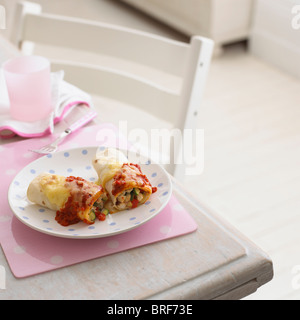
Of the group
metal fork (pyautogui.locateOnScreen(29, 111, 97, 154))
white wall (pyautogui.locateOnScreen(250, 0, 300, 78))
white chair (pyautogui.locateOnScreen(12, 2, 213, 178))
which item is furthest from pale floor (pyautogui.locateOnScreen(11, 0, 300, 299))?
metal fork (pyautogui.locateOnScreen(29, 111, 97, 154))

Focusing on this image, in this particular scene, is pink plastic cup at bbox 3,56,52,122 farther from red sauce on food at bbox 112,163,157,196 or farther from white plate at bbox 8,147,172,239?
red sauce on food at bbox 112,163,157,196

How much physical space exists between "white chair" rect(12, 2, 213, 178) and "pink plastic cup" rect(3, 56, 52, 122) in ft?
0.89

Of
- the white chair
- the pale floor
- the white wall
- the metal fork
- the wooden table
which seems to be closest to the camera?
the wooden table

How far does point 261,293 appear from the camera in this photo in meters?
1.56

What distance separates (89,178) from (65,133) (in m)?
0.17

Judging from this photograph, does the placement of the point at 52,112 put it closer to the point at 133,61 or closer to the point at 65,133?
the point at 65,133

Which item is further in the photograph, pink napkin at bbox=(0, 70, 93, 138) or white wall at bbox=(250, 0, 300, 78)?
white wall at bbox=(250, 0, 300, 78)

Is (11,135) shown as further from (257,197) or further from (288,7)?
(288,7)

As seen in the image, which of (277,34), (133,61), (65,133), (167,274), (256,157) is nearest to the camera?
(167,274)

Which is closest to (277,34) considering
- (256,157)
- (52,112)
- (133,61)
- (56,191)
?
(256,157)

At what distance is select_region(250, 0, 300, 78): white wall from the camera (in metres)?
2.72

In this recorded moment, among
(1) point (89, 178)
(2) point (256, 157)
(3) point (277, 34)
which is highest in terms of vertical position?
(1) point (89, 178)

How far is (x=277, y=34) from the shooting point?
2.85 m

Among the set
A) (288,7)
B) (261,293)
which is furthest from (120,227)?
(288,7)
